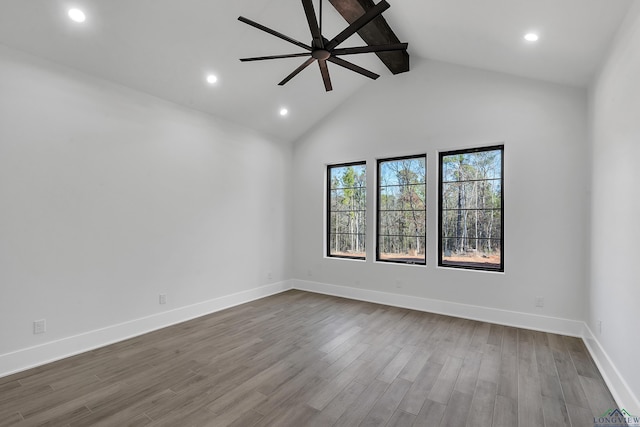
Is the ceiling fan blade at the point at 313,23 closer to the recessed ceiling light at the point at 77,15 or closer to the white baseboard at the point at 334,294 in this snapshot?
the recessed ceiling light at the point at 77,15

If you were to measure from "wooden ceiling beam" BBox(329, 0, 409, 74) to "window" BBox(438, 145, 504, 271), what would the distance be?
1517 millimetres

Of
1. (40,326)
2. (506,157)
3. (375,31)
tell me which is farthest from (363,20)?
(40,326)

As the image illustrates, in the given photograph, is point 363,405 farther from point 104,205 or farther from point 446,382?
point 104,205

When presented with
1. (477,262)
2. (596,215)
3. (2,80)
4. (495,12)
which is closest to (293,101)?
(495,12)

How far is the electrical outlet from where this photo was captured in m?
2.93

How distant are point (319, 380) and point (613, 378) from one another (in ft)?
7.71

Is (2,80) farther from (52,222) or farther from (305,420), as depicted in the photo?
A: (305,420)

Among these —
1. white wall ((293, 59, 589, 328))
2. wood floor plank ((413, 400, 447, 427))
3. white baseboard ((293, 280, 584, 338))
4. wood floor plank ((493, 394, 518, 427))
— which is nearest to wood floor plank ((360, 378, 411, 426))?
wood floor plank ((413, 400, 447, 427))

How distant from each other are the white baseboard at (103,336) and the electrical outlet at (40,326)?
134 mm

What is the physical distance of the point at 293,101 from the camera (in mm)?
5020

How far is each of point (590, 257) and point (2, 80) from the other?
6.14 meters

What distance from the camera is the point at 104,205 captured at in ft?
11.2

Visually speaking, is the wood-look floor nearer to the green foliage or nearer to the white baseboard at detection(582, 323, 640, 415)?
the white baseboard at detection(582, 323, 640, 415)

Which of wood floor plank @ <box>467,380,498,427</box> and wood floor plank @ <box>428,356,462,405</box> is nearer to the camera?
wood floor plank @ <box>467,380,498,427</box>
